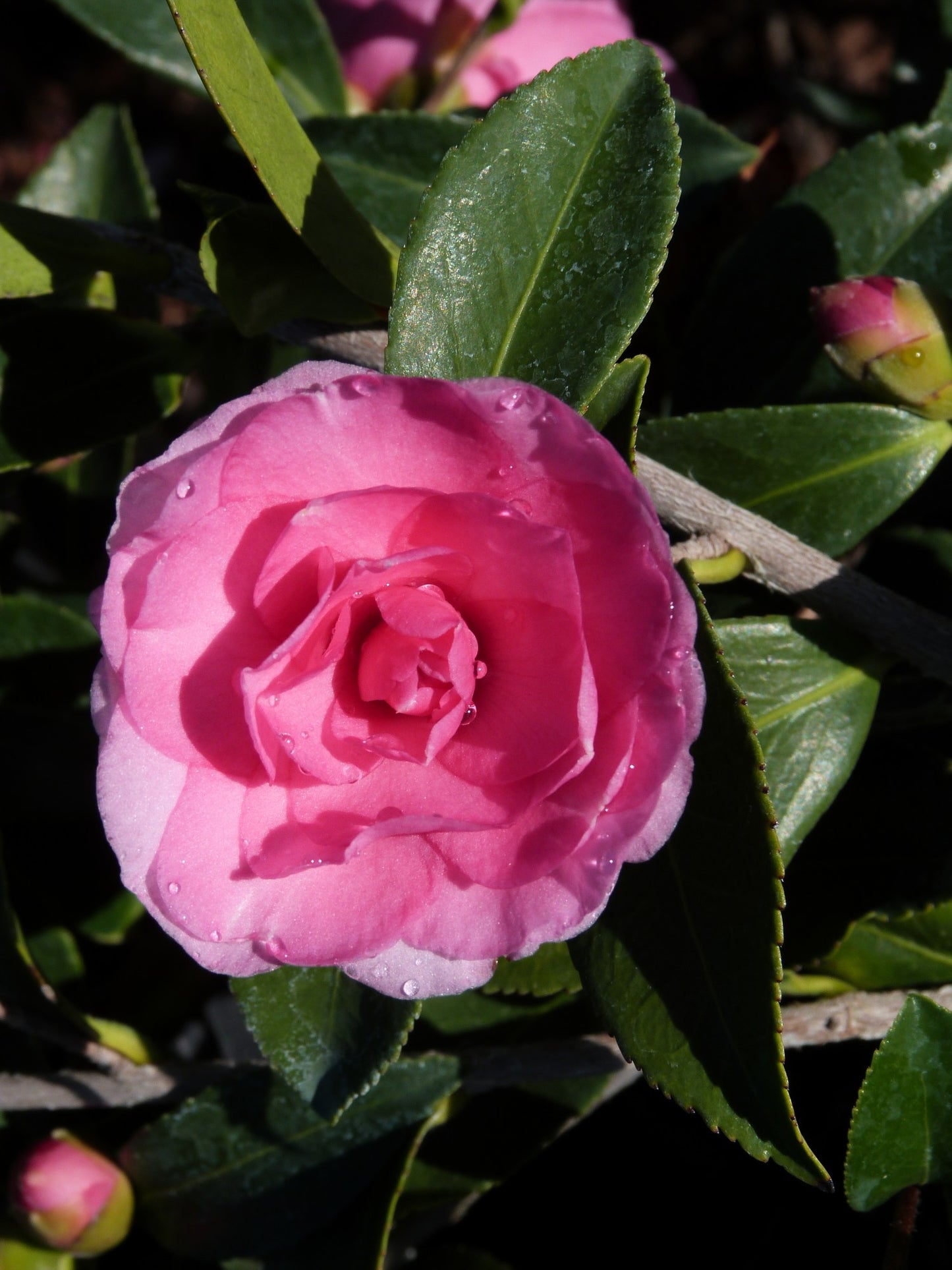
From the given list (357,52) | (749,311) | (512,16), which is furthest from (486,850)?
(357,52)

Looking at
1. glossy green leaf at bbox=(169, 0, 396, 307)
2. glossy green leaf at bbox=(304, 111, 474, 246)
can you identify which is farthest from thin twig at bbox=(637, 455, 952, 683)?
glossy green leaf at bbox=(304, 111, 474, 246)

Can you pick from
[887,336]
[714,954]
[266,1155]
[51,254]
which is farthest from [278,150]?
Result: [266,1155]

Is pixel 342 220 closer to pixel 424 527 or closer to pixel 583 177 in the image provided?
pixel 583 177

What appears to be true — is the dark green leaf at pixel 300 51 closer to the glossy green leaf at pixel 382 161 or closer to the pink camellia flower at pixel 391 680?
the glossy green leaf at pixel 382 161

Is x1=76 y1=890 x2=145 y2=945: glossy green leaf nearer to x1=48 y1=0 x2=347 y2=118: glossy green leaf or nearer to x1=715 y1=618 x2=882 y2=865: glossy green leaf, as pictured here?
x1=715 y1=618 x2=882 y2=865: glossy green leaf

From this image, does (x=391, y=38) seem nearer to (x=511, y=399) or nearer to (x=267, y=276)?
(x=267, y=276)

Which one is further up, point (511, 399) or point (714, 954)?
point (511, 399)
